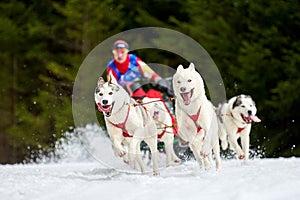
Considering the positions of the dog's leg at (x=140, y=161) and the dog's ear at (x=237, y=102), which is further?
the dog's ear at (x=237, y=102)

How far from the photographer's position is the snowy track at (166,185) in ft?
17.5

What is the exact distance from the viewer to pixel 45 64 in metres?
17.3

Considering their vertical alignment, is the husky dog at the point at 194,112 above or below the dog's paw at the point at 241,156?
above

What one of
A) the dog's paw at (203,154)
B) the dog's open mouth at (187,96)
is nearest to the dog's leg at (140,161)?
the dog's paw at (203,154)

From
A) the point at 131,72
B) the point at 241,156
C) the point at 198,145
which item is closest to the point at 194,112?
the point at 198,145


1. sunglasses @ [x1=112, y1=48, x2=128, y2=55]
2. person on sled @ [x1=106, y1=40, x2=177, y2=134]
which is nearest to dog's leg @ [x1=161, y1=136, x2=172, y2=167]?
person on sled @ [x1=106, y1=40, x2=177, y2=134]

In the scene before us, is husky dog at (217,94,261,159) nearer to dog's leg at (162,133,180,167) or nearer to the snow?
the snow

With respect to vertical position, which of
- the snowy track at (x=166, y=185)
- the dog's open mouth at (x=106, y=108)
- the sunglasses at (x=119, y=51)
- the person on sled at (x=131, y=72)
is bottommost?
the snowy track at (x=166, y=185)

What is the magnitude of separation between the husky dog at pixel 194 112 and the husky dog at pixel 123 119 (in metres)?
0.31

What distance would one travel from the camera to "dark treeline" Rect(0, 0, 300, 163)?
13781 millimetres

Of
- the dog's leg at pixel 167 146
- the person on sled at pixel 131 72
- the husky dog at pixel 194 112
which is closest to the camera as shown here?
the husky dog at pixel 194 112

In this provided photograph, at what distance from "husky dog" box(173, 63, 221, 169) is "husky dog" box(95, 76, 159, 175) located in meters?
0.31

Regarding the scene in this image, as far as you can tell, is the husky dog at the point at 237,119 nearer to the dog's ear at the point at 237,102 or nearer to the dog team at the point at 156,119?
the dog's ear at the point at 237,102

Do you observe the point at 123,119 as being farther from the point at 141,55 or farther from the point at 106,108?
the point at 141,55
